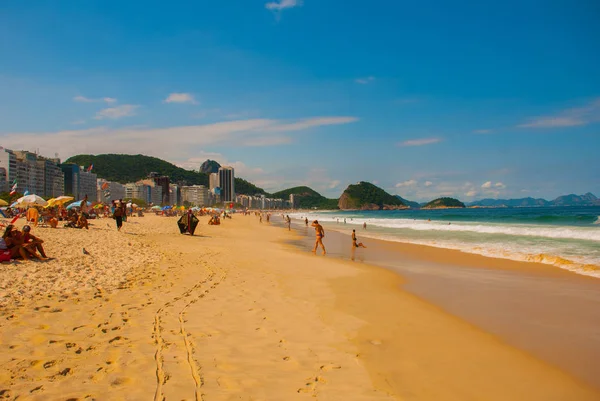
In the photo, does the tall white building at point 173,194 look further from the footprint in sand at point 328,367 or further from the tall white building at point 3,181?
the footprint in sand at point 328,367

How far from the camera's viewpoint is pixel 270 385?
3719 mm

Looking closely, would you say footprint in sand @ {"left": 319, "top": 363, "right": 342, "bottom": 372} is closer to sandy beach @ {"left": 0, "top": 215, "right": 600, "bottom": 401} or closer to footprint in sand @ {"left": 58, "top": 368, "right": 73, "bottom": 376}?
sandy beach @ {"left": 0, "top": 215, "right": 600, "bottom": 401}

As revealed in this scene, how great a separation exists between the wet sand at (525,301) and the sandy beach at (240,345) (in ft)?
1.06

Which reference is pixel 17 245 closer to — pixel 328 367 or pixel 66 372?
pixel 66 372

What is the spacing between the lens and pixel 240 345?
480 cm

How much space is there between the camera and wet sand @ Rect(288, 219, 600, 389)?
17.4 ft

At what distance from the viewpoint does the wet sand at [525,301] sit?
5289 mm

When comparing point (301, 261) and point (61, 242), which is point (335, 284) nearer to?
point (301, 261)

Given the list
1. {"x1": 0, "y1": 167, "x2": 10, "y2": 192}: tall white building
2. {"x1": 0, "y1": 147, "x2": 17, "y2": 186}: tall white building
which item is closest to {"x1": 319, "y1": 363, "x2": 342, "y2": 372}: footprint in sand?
{"x1": 0, "y1": 167, "x2": 10, "y2": 192}: tall white building

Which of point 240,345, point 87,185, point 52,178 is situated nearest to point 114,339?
point 240,345

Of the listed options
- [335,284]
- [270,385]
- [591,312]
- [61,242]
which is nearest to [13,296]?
[270,385]

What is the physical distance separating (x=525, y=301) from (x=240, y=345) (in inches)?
264

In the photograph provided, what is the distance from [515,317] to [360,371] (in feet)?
14.0

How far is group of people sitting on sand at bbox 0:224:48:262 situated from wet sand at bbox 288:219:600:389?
10.1m
